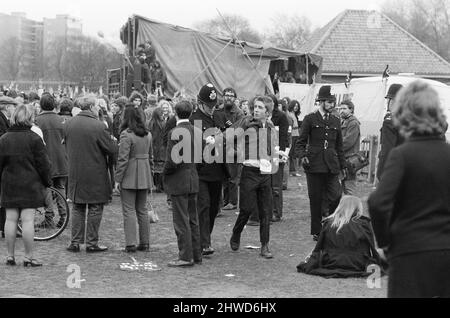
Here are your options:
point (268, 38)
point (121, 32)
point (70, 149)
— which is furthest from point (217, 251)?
point (268, 38)

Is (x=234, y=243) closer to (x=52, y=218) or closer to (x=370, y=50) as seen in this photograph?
(x=52, y=218)

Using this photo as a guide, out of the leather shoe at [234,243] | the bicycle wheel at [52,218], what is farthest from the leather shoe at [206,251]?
the bicycle wheel at [52,218]

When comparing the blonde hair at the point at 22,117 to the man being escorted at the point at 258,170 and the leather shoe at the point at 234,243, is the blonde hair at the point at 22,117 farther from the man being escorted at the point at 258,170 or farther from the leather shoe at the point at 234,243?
the leather shoe at the point at 234,243

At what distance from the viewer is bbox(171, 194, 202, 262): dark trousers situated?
894 cm

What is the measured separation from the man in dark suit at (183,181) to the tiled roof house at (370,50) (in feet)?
113

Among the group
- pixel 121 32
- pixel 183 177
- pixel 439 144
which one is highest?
pixel 121 32

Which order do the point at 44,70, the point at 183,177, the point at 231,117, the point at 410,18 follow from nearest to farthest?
the point at 183,177 → the point at 231,117 → the point at 410,18 → the point at 44,70

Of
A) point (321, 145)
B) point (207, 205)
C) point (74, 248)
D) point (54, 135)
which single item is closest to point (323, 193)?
point (321, 145)

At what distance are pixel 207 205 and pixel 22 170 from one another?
7.35 ft

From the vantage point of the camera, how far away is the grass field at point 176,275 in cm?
770

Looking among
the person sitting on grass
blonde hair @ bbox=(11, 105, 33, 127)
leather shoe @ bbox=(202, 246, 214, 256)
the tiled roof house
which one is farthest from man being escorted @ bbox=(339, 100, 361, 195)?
the tiled roof house
